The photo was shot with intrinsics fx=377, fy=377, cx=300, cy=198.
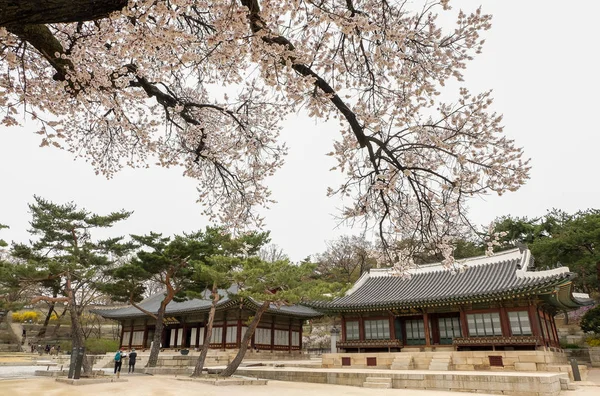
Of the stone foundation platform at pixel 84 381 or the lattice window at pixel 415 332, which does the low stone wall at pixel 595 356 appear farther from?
the stone foundation platform at pixel 84 381

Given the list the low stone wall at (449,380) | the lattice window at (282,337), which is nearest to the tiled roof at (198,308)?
the lattice window at (282,337)

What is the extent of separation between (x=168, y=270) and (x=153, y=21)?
Answer: 17.5 meters

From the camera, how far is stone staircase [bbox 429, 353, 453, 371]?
1664cm

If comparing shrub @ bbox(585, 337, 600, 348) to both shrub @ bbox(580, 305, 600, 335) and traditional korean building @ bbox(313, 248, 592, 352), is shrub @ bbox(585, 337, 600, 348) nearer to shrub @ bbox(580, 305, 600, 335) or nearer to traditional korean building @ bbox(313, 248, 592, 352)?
shrub @ bbox(580, 305, 600, 335)

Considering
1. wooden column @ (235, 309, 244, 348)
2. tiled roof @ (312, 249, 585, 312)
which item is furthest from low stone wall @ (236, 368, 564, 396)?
wooden column @ (235, 309, 244, 348)

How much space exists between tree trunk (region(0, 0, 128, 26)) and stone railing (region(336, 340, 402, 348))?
19548 mm

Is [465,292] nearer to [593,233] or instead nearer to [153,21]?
[593,233]

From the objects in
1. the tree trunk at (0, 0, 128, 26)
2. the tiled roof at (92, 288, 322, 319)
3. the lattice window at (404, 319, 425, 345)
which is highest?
the tree trunk at (0, 0, 128, 26)

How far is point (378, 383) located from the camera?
13.8 meters

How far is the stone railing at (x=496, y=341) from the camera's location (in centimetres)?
1576

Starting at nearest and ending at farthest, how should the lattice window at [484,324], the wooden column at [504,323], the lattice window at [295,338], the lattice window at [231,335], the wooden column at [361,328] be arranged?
the wooden column at [504,323], the lattice window at [484,324], the wooden column at [361,328], the lattice window at [231,335], the lattice window at [295,338]

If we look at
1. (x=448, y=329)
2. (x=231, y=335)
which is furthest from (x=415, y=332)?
(x=231, y=335)

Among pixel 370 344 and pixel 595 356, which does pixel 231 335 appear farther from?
pixel 595 356

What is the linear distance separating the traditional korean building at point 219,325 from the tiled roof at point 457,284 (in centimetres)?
531
